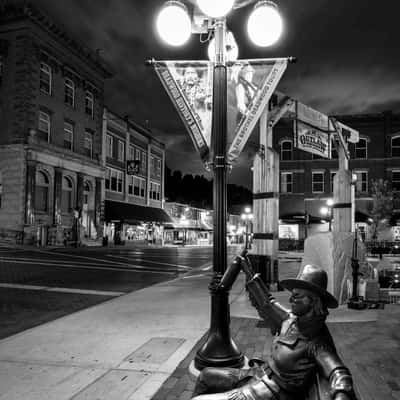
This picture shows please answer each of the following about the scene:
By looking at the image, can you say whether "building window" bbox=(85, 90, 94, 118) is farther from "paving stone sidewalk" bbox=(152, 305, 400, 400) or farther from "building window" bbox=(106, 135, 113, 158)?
"paving stone sidewalk" bbox=(152, 305, 400, 400)

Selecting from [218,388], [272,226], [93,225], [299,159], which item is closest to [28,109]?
[93,225]

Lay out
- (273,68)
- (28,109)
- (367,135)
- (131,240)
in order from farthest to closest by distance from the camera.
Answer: (131,240) < (367,135) < (28,109) < (273,68)

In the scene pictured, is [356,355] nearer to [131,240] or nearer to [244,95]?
[244,95]

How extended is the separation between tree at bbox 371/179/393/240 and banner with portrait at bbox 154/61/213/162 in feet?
104

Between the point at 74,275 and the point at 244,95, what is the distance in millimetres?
11580

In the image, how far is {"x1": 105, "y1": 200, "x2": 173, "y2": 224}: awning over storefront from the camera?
3934 centimetres

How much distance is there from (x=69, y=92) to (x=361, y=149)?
2650 centimetres

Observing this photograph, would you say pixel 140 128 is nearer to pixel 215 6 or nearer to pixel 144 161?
pixel 144 161

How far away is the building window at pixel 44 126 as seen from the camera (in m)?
31.8

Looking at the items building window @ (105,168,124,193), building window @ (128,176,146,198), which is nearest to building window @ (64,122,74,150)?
building window @ (105,168,124,193)

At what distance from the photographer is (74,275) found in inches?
571

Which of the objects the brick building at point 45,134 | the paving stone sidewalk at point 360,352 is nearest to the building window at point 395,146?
the brick building at point 45,134

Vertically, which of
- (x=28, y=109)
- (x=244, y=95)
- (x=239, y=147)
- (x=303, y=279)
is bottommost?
(x=303, y=279)

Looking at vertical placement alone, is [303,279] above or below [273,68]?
below
